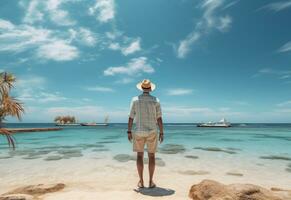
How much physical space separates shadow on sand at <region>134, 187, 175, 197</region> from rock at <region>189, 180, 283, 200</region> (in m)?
0.65

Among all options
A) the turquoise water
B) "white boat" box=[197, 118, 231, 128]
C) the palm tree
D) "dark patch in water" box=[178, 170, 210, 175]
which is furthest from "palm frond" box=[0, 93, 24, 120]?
"white boat" box=[197, 118, 231, 128]

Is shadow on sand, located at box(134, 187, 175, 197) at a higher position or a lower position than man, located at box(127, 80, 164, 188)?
Result: lower

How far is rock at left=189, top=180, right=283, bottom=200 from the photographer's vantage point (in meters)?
3.68

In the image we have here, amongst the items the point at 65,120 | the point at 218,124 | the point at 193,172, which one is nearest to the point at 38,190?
the point at 193,172

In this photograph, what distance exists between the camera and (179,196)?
451 cm

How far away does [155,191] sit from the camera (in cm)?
475

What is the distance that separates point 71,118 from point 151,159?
105567 millimetres

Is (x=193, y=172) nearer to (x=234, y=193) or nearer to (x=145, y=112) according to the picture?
(x=145, y=112)

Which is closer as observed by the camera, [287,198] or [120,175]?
[287,198]

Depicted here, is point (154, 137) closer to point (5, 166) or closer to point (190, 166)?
point (190, 166)

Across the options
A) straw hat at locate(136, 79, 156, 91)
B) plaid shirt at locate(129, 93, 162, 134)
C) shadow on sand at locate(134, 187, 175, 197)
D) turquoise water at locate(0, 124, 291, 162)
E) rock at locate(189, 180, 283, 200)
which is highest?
straw hat at locate(136, 79, 156, 91)

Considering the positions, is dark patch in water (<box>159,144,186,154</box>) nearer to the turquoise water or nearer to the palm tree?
the turquoise water

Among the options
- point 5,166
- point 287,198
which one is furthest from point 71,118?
point 287,198

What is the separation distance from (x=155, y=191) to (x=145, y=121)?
139 cm
